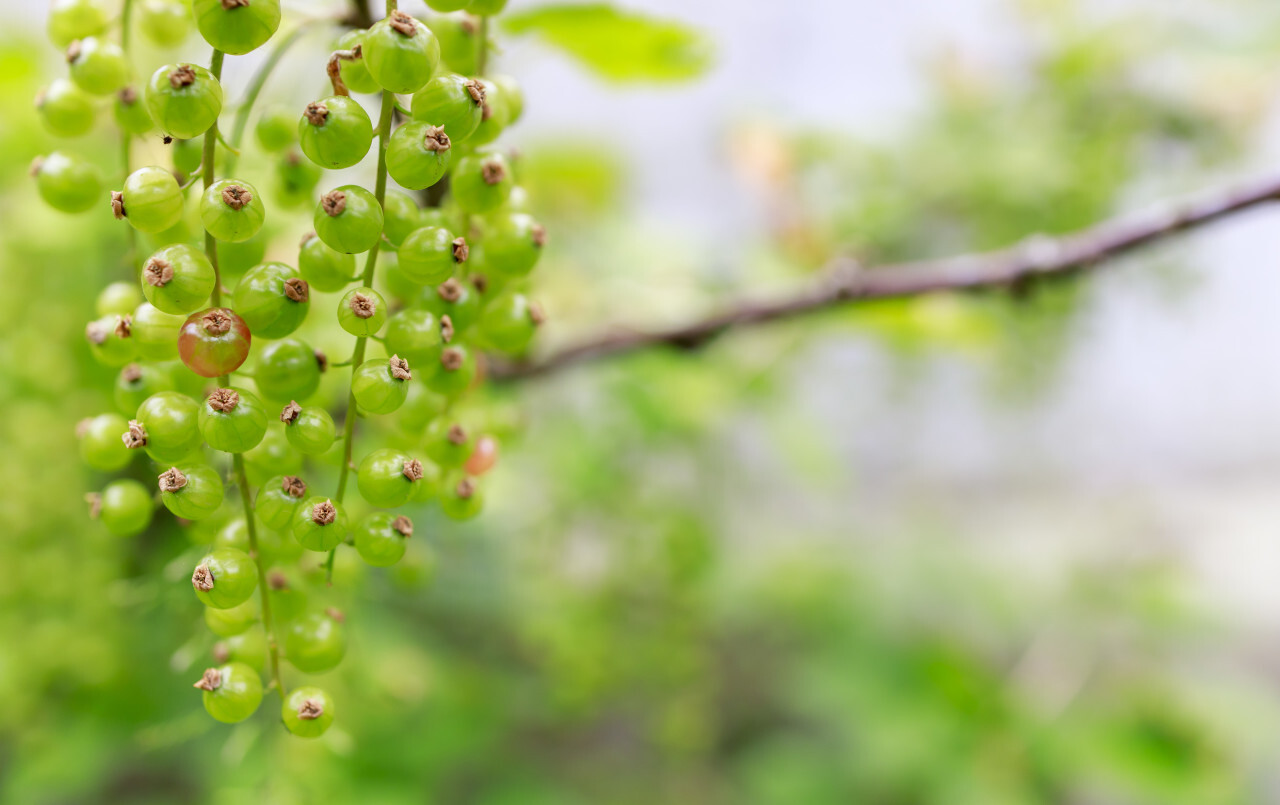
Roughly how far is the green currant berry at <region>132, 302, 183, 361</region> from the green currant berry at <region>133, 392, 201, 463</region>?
0.07ft

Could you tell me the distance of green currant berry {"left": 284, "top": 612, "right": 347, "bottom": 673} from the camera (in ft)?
0.80

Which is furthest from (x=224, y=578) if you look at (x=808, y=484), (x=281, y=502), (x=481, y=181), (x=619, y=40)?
(x=808, y=484)

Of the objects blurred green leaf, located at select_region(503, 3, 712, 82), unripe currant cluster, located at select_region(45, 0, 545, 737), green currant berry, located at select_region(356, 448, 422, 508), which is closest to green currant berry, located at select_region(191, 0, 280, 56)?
unripe currant cluster, located at select_region(45, 0, 545, 737)

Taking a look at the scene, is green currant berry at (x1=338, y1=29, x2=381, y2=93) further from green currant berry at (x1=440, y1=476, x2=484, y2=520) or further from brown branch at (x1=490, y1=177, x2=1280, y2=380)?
brown branch at (x1=490, y1=177, x2=1280, y2=380)

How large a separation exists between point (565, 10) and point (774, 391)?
1.56 ft

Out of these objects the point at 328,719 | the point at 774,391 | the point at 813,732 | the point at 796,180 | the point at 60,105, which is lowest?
the point at 813,732

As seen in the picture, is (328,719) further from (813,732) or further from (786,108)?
(813,732)

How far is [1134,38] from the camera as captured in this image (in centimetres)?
87

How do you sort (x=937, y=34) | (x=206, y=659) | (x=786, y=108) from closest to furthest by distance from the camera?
1. (x=206, y=659)
2. (x=786, y=108)
3. (x=937, y=34)

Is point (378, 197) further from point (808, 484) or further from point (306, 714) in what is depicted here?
point (808, 484)

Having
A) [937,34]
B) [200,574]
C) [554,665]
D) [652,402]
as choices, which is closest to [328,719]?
[200,574]

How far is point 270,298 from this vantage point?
0.21 m

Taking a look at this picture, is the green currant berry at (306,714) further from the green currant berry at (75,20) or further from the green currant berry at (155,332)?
the green currant berry at (75,20)

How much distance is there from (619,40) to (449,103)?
0.24 m
